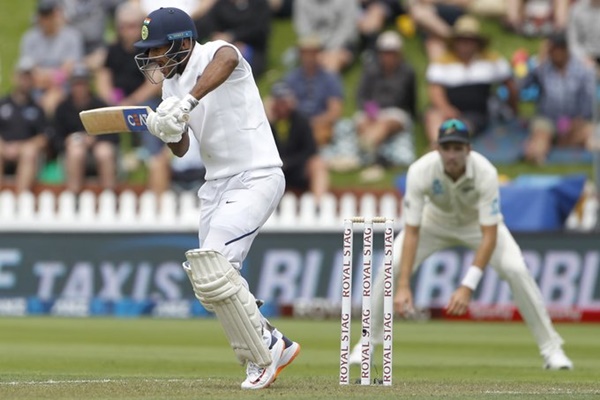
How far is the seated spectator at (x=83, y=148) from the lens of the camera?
1736cm

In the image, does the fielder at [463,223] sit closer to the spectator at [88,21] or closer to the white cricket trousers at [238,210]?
the white cricket trousers at [238,210]

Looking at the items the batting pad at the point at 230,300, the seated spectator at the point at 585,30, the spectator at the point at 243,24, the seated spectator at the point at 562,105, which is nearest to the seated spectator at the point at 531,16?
the seated spectator at the point at 585,30

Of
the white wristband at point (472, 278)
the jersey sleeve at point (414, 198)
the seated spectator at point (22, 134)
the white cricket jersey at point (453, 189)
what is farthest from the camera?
the seated spectator at point (22, 134)

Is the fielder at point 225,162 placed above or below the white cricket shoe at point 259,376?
above

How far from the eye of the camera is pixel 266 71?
1925 centimetres

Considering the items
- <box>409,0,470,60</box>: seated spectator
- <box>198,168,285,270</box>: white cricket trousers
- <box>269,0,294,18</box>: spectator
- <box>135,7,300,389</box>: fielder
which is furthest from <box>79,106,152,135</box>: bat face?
<box>269,0,294,18</box>: spectator

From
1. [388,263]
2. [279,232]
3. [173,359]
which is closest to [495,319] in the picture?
[279,232]

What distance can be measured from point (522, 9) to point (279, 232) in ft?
16.4

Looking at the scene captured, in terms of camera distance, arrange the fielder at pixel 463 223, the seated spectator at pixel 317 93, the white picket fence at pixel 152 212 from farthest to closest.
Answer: the seated spectator at pixel 317 93 → the white picket fence at pixel 152 212 → the fielder at pixel 463 223

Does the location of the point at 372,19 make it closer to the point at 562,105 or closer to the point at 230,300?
the point at 562,105

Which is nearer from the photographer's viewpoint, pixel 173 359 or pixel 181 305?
pixel 173 359

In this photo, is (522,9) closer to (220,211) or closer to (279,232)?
(279,232)

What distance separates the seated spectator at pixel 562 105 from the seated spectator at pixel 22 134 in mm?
5770

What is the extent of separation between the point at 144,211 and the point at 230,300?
9.92 m
